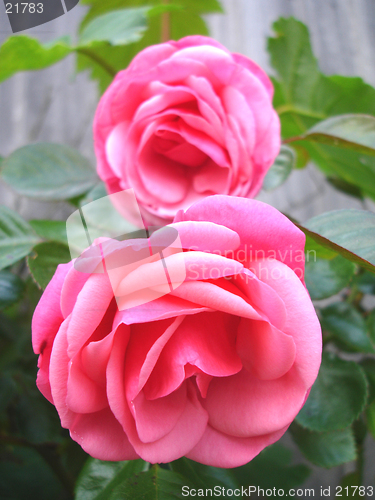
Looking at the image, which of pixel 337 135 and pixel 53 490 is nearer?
pixel 337 135

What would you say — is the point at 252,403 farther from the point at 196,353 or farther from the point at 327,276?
the point at 327,276

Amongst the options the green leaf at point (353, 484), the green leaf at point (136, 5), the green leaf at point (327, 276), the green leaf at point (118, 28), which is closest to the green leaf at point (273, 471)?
the green leaf at point (353, 484)

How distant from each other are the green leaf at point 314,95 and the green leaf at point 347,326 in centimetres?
19

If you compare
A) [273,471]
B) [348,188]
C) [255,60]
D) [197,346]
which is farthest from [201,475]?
[255,60]

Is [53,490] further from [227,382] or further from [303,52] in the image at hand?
[303,52]

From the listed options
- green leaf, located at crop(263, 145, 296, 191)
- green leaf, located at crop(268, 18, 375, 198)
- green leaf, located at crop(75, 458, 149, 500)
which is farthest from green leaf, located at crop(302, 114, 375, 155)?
green leaf, located at crop(75, 458, 149, 500)

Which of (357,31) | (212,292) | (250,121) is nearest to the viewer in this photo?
(212,292)

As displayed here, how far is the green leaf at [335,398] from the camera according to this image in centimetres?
33

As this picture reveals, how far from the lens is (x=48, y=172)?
47 centimetres

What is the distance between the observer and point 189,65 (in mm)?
325

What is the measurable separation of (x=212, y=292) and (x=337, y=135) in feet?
0.93

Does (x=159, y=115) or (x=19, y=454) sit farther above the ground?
(x=159, y=115)

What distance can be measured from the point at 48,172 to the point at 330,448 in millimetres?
442

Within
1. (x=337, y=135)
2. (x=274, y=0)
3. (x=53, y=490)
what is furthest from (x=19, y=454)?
(x=274, y=0)
